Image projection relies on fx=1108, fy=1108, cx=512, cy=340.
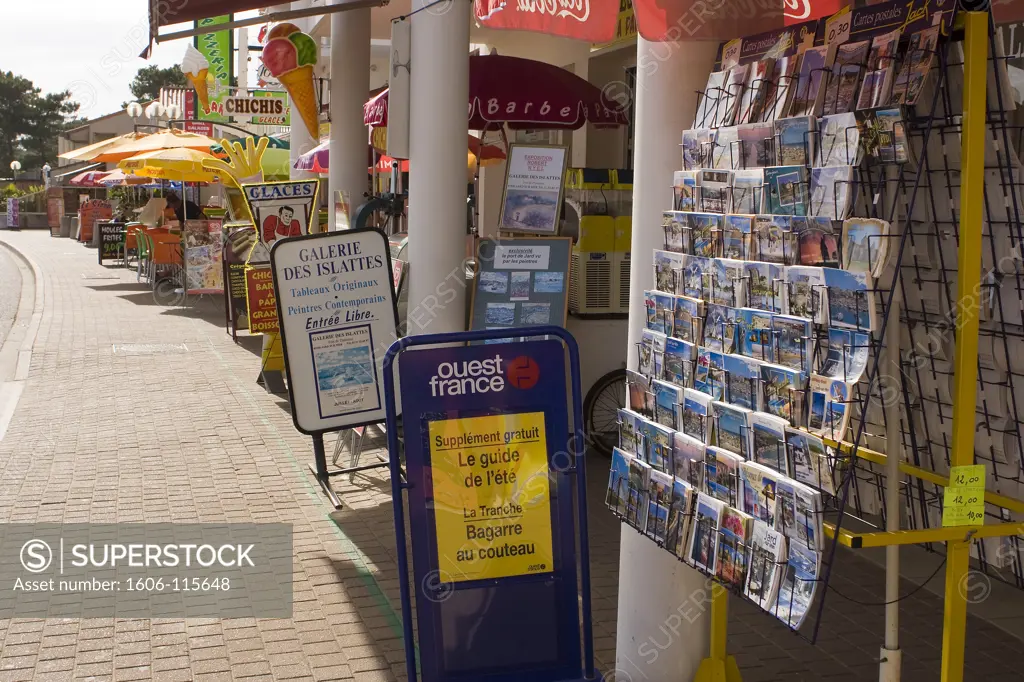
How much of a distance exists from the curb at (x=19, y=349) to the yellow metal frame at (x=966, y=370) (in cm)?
774

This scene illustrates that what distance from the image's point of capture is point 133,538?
629 cm

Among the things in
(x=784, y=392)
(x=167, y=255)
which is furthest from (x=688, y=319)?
(x=167, y=255)

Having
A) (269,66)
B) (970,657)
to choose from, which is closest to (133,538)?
(970,657)

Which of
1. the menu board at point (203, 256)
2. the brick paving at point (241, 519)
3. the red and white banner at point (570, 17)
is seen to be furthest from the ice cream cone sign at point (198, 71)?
the red and white banner at point (570, 17)

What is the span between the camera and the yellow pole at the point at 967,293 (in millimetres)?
2785

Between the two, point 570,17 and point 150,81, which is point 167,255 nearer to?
point 570,17

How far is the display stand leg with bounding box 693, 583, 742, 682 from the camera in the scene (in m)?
3.93

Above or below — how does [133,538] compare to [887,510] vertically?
below

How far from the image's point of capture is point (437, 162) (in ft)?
22.5

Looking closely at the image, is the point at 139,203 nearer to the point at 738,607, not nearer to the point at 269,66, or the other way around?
the point at 269,66

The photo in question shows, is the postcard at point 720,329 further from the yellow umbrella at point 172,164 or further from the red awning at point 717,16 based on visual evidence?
the yellow umbrella at point 172,164

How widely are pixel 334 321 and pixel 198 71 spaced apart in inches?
872

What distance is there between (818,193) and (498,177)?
12.2 m

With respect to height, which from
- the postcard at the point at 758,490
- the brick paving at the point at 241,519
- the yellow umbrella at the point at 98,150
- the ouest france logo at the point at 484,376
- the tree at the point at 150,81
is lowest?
the brick paving at the point at 241,519
